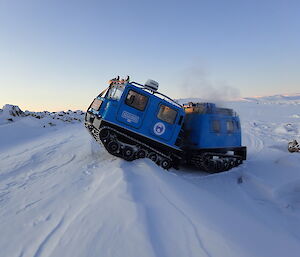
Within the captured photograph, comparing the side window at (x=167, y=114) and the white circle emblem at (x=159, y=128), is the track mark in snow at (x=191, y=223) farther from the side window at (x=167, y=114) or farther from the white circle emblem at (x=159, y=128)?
the side window at (x=167, y=114)

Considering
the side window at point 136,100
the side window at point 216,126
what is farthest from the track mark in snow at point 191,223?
the side window at point 216,126

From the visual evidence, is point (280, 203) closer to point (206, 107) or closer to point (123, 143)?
point (206, 107)

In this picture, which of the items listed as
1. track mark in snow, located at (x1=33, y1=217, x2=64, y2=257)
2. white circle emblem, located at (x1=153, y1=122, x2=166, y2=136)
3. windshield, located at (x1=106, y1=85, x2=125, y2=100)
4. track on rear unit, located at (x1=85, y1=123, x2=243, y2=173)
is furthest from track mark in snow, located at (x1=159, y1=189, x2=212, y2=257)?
windshield, located at (x1=106, y1=85, x2=125, y2=100)

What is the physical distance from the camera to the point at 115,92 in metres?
8.70

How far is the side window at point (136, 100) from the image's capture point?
8.23 m

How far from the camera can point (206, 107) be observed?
9.77 metres

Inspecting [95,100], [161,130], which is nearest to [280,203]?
[161,130]

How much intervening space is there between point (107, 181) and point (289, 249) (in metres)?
4.02

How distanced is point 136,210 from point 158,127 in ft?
15.4

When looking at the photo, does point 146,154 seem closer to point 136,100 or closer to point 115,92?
point 136,100

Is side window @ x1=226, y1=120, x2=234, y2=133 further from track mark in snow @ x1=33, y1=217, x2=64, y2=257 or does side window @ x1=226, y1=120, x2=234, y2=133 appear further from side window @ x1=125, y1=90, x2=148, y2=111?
track mark in snow @ x1=33, y1=217, x2=64, y2=257

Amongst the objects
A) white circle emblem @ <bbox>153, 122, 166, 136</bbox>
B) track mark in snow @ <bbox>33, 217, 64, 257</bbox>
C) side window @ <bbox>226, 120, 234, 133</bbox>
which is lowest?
track mark in snow @ <bbox>33, 217, 64, 257</bbox>

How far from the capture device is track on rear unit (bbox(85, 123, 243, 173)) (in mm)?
8062

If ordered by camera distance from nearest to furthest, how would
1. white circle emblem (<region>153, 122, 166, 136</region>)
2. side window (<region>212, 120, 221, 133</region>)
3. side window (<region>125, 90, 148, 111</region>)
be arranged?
side window (<region>125, 90, 148, 111</region>)
white circle emblem (<region>153, 122, 166, 136</region>)
side window (<region>212, 120, 221, 133</region>)
